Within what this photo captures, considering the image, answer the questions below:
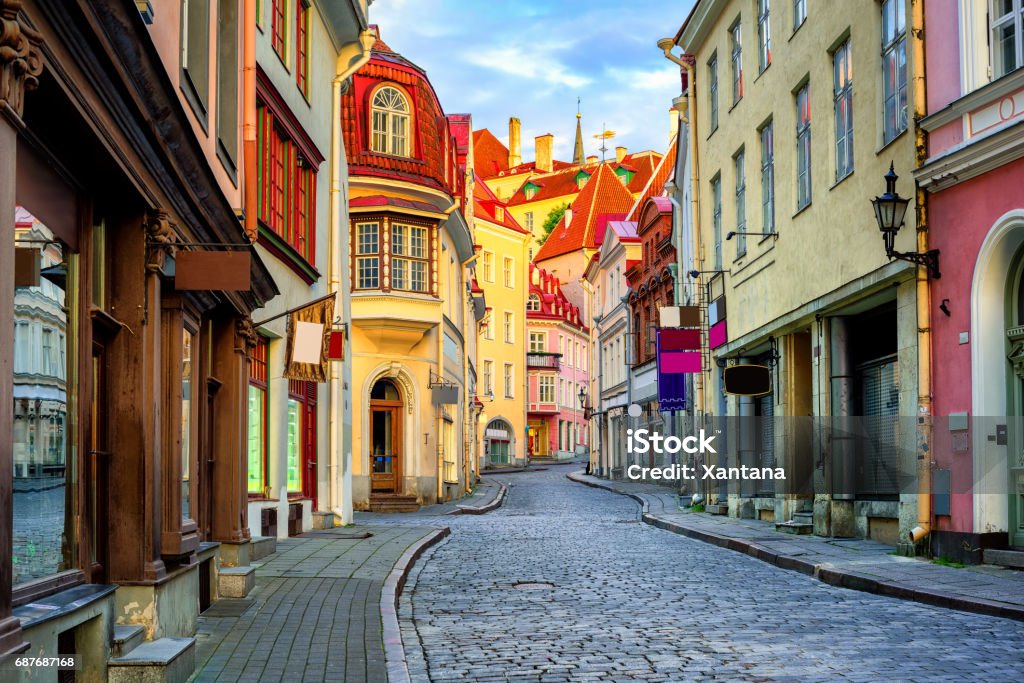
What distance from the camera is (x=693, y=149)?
29.8 meters

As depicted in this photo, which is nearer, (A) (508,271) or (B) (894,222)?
(B) (894,222)

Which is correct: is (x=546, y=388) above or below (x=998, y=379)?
above

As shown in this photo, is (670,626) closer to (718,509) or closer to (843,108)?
(843,108)

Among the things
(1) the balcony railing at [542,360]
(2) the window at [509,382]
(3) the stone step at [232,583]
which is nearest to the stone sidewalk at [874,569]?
(3) the stone step at [232,583]

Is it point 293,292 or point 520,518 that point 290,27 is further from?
point 520,518

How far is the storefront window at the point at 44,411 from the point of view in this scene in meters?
6.07

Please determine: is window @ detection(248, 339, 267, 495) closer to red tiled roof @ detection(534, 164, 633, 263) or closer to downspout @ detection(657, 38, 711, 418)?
downspout @ detection(657, 38, 711, 418)

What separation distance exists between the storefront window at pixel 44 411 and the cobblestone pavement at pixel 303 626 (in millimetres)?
1621

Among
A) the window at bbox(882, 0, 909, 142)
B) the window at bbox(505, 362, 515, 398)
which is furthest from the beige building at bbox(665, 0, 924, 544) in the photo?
the window at bbox(505, 362, 515, 398)

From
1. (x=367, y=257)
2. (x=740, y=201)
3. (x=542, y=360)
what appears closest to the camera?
(x=740, y=201)

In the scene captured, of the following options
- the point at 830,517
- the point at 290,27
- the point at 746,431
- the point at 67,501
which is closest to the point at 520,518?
the point at 746,431

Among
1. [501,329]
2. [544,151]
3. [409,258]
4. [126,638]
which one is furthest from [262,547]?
[544,151]

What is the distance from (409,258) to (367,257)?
1.12m

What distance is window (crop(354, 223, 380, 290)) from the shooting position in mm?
31094
